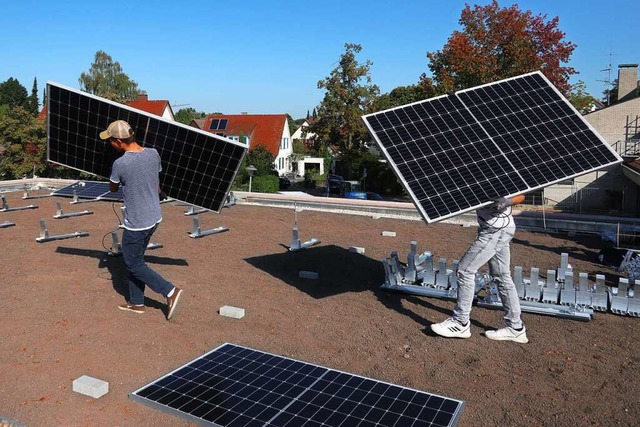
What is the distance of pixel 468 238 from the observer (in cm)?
1280

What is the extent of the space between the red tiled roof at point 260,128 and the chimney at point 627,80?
118ft

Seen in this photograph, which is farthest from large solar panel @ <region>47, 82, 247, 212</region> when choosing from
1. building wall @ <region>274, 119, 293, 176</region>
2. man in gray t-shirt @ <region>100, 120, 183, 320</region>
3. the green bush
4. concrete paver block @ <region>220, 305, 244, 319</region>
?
building wall @ <region>274, 119, 293, 176</region>

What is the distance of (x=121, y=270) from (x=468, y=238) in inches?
307

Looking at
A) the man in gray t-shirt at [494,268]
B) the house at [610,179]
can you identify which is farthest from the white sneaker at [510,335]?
the house at [610,179]

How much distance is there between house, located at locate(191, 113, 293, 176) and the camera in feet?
211

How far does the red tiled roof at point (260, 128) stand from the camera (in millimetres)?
64588

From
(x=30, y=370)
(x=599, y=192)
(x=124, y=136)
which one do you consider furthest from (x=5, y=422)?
(x=599, y=192)

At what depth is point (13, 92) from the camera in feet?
399

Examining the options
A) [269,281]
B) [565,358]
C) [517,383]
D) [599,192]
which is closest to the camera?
[517,383]

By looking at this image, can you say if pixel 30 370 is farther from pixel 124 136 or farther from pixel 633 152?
pixel 633 152

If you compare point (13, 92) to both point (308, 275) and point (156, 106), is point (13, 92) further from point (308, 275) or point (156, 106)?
point (308, 275)

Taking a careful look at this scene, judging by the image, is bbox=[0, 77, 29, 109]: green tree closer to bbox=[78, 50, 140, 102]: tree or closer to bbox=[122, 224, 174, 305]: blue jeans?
bbox=[78, 50, 140, 102]: tree

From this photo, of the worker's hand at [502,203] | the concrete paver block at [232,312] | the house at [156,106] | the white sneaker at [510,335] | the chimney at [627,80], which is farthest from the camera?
the house at [156,106]

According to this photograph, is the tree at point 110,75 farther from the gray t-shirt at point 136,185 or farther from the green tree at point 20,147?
the gray t-shirt at point 136,185
